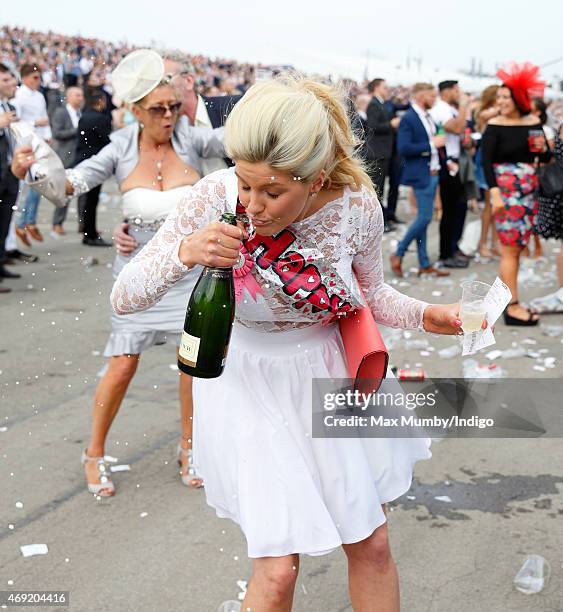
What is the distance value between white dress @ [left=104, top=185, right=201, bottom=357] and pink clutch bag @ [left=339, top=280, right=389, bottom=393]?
1543 millimetres

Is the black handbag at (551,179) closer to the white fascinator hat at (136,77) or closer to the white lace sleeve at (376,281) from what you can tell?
the white fascinator hat at (136,77)

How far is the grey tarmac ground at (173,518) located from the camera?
3145 mm

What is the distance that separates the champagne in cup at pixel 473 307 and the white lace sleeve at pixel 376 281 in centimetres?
17

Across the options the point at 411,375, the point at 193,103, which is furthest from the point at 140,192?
the point at 411,375

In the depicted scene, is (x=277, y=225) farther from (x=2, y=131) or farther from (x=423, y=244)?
(x=423, y=244)

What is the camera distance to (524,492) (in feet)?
13.1

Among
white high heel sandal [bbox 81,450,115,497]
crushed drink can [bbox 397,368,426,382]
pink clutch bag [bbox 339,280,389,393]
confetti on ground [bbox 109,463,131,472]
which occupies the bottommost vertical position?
crushed drink can [bbox 397,368,426,382]

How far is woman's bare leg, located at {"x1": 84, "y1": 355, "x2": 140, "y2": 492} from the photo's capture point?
3900mm

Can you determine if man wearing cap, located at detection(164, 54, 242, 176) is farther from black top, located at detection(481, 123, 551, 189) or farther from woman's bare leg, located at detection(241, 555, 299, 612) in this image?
black top, located at detection(481, 123, 551, 189)

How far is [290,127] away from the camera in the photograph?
203cm

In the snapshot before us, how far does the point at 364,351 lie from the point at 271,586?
0.70 m

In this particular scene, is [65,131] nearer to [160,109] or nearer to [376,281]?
[160,109]

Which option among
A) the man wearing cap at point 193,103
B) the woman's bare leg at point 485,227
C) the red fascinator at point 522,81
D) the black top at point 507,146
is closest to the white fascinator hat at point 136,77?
the man wearing cap at point 193,103

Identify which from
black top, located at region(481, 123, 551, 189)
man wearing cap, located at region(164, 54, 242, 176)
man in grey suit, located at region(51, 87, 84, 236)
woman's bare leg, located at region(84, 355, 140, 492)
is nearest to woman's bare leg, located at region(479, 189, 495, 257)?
black top, located at region(481, 123, 551, 189)
